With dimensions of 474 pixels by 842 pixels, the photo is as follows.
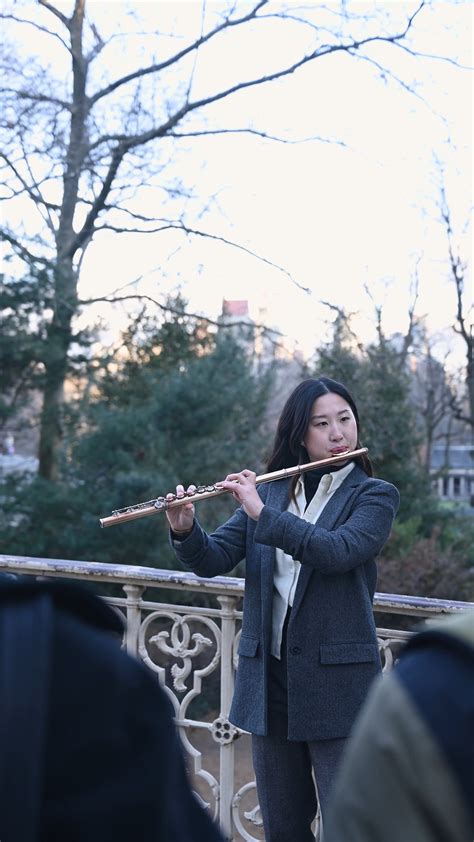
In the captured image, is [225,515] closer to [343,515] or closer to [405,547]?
[405,547]

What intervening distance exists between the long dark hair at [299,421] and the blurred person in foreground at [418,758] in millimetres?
1680

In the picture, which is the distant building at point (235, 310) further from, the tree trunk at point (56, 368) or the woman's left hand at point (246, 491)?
the woman's left hand at point (246, 491)

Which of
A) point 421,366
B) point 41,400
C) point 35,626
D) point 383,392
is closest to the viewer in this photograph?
point 35,626

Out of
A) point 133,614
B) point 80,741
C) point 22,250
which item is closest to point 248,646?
point 133,614

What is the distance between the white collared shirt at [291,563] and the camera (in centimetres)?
Result: 236

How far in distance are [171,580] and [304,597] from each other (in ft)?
2.61

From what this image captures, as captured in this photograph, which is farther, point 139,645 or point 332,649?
point 139,645

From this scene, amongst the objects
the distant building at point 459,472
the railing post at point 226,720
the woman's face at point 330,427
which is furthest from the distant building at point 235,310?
the distant building at point 459,472

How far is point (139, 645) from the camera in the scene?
3109mm

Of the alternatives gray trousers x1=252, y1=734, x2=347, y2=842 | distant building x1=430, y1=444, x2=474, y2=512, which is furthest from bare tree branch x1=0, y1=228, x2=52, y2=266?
distant building x1=430, y1=444, x2=474, y2=512

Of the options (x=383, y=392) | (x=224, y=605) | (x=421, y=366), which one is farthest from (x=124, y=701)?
(x=421, y=366)

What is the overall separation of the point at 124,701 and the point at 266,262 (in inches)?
390

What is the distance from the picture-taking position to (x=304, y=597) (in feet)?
7.59

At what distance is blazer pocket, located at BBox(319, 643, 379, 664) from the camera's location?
7.42 feet
